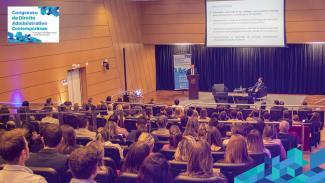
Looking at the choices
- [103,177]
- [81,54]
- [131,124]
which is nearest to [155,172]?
[103,177]

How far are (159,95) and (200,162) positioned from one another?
17770 millimetres

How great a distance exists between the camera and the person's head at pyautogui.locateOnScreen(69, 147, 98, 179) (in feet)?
9.46

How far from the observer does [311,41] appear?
18.7 metres

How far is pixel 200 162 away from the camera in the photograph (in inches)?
148

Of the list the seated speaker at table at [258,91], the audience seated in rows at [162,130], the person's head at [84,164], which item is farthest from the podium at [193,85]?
the person's head at [84,164]

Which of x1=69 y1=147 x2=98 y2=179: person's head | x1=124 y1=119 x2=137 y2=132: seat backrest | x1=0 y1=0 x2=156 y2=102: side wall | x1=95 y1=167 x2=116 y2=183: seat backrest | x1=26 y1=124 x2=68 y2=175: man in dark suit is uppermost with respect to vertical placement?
x1=0 y1=0 x2=156 y2=102: side wall

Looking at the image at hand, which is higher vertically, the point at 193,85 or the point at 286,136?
the point at 193,85

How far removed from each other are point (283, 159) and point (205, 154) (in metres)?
2.98

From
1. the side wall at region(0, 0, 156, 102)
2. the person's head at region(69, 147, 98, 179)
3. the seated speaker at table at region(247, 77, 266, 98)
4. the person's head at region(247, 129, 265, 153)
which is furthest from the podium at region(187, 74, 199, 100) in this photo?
the person's head at region(69, 147, 98, 179)

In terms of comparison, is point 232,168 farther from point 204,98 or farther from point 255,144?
point 204,98

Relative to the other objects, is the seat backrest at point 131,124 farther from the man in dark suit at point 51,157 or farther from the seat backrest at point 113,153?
the man in dark suit at point 51,157

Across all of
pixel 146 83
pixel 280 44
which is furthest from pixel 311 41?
pixel 146 83

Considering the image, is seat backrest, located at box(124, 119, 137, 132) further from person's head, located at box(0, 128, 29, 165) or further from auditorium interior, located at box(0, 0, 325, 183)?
person's head, located at box(0, 128, 29, 165)

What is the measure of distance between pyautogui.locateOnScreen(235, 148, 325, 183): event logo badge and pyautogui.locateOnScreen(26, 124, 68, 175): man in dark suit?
5.72 ft
